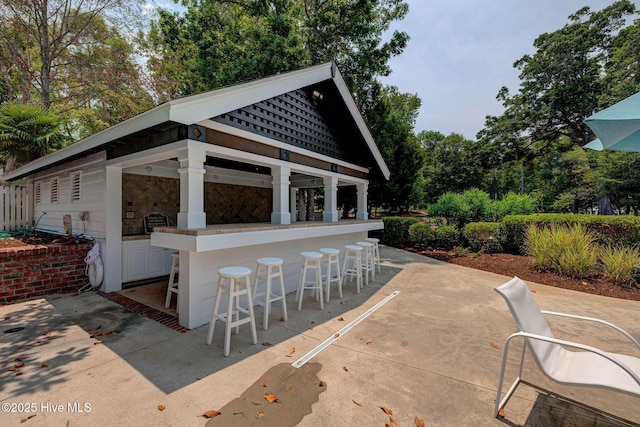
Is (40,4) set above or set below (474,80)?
above

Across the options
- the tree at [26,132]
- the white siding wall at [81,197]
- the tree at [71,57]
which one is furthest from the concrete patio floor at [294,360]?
the tree at [71,57]

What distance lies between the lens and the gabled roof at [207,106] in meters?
3.32

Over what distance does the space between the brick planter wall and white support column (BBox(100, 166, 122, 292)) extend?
0.61m

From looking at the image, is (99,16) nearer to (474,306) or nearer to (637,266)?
(474,306)

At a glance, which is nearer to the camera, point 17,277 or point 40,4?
point 17,277

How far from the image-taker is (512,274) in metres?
6.81

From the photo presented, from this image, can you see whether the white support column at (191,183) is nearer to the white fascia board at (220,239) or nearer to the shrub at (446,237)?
the white fascia board at (220,239)

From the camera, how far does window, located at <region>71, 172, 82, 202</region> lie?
612 centimetres

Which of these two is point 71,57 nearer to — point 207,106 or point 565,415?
point 207,106

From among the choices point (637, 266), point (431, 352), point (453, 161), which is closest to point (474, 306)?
point (431, 352)

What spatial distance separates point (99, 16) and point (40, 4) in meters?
2.25

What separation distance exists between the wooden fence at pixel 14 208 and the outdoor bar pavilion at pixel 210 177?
14.9 inches

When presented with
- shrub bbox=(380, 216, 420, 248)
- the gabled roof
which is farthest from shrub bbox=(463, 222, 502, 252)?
the gabled roof

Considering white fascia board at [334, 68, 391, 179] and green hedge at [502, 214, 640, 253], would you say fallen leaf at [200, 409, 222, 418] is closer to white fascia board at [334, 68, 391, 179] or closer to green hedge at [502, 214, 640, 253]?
white fascia board at [334, 68, 391, 179]
